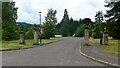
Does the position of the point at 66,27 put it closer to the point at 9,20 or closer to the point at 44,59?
the point at 9,20

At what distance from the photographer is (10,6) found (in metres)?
95.0

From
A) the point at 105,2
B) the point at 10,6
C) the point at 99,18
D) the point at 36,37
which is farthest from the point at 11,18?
the point at 99,18

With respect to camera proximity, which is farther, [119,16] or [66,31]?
[66,31]

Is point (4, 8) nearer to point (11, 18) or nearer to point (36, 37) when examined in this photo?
point (11, 18)

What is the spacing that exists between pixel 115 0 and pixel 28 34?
2925 centimetres

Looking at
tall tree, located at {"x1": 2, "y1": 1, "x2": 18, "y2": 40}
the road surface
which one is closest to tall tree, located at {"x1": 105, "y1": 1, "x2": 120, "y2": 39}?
tall tree, located at {"x1": 2, "y1": 1, "x2": 18, "y2": 40}

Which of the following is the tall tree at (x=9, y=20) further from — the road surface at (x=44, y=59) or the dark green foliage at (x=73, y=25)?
the dark green foliage at (x=73, y=25)

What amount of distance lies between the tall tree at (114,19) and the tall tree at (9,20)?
23.0m

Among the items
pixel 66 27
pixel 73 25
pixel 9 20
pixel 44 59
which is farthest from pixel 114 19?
pixel 73 25

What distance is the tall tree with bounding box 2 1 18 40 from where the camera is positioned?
7520 centimetres

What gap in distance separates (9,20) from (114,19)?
32.5 meters

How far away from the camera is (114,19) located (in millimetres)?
74250

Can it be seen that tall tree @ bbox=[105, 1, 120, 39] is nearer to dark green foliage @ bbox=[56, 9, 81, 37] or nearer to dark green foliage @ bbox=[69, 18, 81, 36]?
dark green foliage @ bbox=[56, 9, 81, 37]

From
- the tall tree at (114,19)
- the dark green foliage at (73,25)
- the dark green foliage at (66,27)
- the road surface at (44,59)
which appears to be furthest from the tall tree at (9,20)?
the dark green foliage at (73,25)
